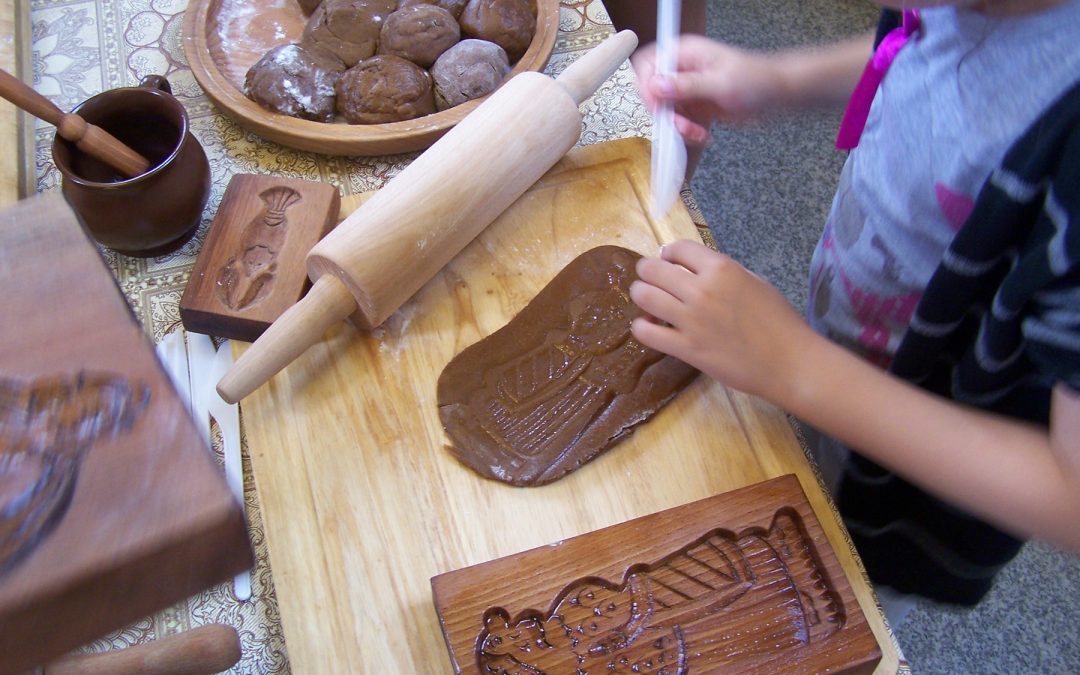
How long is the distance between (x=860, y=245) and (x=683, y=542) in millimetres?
350

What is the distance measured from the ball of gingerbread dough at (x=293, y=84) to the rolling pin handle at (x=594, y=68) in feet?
0.97

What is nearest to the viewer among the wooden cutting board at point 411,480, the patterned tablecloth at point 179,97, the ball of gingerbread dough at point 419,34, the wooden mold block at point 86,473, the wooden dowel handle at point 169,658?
the wooden mold block at point 86,473

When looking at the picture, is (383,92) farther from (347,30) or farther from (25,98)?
(25,98)

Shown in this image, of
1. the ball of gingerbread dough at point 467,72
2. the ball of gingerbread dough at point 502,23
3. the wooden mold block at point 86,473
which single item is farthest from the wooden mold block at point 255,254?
the wooden mold block at point 86,473

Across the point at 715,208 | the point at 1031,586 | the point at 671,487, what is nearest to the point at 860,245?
the point at 671,487

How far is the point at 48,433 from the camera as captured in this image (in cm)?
28

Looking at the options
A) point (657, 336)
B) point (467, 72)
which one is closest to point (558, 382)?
point (657, 336)

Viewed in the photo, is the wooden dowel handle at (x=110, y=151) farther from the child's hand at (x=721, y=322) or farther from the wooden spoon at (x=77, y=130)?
the child's hand at (x=721, y=322)

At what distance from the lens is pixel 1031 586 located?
1.45m

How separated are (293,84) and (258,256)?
26cm

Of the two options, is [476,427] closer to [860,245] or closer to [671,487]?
[671,487]

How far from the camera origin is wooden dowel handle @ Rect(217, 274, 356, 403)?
76cm

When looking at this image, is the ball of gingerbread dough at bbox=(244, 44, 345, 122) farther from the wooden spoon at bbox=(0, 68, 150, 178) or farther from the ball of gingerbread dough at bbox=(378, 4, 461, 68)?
the wooden spoon at bbox=(0, 68, 150, 178)

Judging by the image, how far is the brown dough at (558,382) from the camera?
0.76 metres
